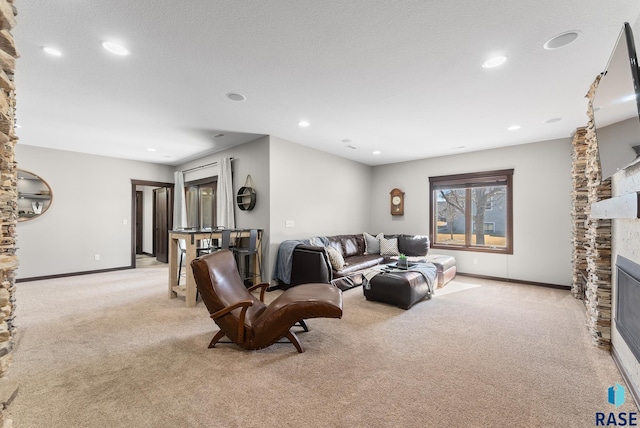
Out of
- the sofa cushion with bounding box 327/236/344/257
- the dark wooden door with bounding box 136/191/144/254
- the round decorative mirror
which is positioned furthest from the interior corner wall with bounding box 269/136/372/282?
the dark wooden door with bounding box 136/191/144/254

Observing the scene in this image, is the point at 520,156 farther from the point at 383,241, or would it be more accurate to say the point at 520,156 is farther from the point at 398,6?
the point at 398,6

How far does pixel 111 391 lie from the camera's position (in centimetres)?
194

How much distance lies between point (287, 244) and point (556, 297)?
168 inches

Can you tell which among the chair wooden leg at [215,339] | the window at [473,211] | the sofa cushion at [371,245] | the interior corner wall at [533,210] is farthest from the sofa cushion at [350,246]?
the chair wooden leg at [215,339]

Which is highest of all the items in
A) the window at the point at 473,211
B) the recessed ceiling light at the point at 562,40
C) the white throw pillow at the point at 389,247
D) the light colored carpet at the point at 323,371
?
the recessed ceiling light at the point at 562,40

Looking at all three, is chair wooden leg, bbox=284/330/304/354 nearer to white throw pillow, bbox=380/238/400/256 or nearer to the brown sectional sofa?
the brown sectional sofa

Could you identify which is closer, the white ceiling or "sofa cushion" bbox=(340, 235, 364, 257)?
the white ceiling

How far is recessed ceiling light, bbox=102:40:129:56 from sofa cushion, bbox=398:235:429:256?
5516mm

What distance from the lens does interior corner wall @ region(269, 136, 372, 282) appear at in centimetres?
478

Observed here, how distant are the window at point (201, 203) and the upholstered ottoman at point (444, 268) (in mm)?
4884

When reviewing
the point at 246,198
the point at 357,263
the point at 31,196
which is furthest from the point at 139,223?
the point at 357,263

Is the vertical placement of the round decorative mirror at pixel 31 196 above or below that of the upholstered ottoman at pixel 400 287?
above

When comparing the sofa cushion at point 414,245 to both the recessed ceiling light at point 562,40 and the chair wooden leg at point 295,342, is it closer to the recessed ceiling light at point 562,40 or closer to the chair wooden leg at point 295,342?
the chair wooden leg at point 295,342

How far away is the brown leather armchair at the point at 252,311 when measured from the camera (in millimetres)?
2400
